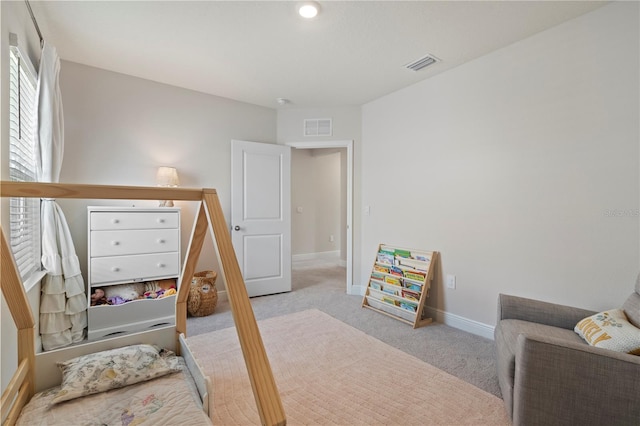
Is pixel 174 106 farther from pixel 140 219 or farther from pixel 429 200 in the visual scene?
pixel 429 200

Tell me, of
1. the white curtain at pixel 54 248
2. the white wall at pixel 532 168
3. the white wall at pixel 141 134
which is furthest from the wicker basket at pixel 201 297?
the white wall at pixel 532 168

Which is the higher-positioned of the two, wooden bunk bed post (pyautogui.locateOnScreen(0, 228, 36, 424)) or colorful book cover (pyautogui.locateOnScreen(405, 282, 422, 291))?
wooden bunk bed post (pyautogui.locateOnScreen(0, 228, 36, 424))

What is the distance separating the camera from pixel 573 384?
1288mm

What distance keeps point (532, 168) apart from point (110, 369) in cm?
294

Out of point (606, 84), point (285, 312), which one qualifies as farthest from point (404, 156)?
point (285, 312)

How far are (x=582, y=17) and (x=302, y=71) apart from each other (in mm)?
2160

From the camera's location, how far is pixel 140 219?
2736 millimetres

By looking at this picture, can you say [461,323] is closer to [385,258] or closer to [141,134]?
[385,258]

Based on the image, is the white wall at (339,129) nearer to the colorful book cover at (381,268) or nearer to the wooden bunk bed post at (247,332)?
the colorful book cover at (381,268)

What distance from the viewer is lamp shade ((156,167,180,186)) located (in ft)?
10.1

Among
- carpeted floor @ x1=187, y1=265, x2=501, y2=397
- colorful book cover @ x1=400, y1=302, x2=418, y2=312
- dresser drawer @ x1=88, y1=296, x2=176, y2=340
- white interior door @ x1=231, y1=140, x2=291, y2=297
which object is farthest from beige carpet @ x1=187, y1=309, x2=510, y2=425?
white interior door @ x1=231, y1=140, x2=291, y2=297

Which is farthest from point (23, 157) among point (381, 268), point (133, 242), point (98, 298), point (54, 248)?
point (381, 268)

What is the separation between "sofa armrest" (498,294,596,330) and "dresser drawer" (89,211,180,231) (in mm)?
2821

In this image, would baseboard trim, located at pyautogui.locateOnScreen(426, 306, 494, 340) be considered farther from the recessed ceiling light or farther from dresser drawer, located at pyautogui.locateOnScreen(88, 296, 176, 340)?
the recessed ceiling light
